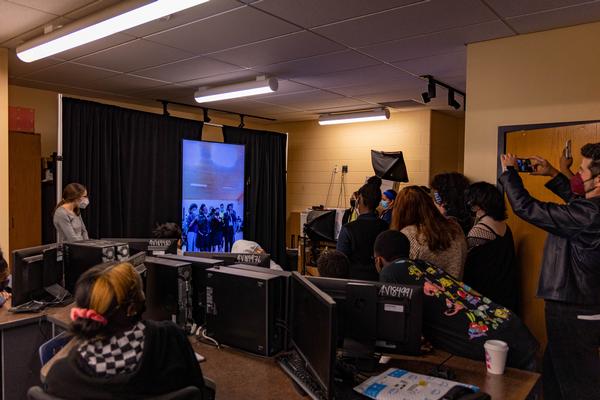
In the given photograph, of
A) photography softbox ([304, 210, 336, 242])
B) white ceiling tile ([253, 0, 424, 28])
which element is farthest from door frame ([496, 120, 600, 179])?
photography softbox ([304, 210, 336, 242])

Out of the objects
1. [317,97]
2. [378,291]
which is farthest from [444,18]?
[317,97]

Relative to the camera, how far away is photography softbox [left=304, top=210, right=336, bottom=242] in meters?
6.38

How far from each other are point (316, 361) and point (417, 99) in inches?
192

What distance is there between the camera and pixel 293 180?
26.6 ft

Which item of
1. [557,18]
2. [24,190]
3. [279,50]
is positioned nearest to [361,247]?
[279,50]

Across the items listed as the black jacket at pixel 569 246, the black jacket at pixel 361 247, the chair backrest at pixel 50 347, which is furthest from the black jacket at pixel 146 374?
the black jacket at pixel 361 247

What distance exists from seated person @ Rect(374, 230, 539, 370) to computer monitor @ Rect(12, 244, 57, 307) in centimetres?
219

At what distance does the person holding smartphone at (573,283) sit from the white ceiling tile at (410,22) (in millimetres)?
1127

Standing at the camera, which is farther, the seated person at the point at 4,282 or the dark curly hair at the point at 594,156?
the seated person at the point at 4,282

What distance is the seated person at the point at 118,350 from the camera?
4.57ft

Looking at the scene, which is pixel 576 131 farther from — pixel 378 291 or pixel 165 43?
pixel 165 43

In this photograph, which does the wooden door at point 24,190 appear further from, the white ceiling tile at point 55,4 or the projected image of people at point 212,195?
the white ceiling tile at point 55,4

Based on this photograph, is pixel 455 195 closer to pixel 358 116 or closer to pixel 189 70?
pixel 189 70

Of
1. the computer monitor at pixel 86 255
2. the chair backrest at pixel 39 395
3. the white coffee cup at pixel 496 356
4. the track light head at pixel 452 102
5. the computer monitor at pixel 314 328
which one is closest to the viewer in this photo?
the chair backrest at pixel 39 395
